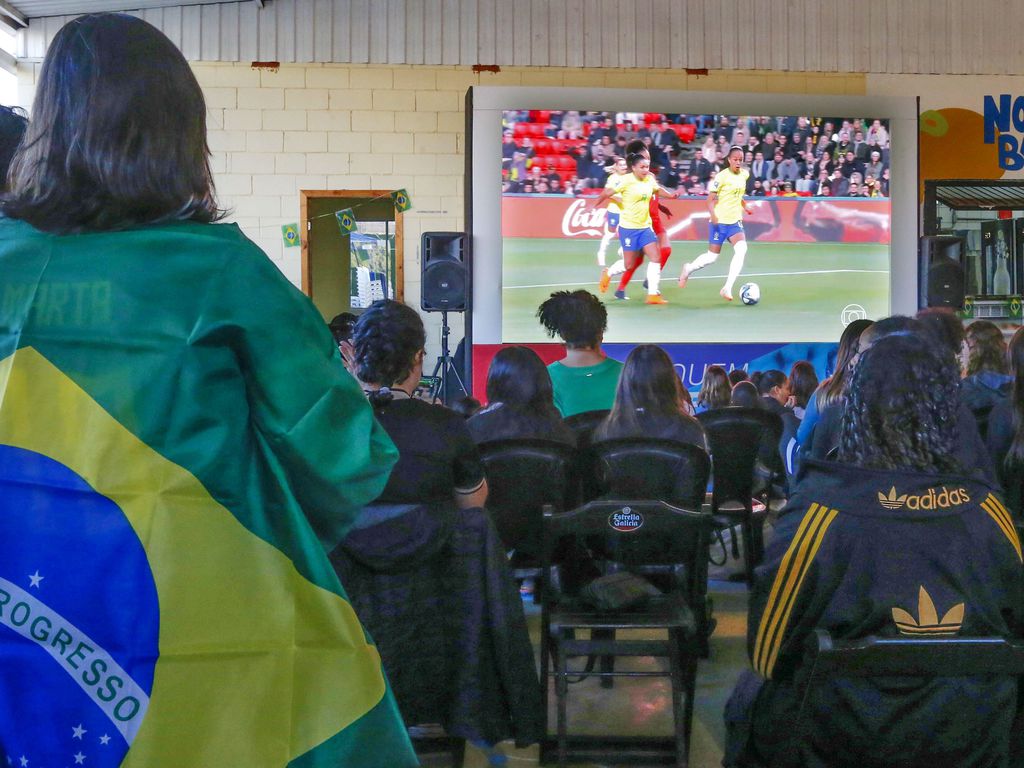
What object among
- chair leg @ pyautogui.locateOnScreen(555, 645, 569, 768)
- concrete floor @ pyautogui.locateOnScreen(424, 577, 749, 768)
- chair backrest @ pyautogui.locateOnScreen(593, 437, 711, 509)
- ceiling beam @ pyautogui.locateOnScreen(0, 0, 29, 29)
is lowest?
concrete floor @ pyautogui.locateOnScreen(424, 577, 749, 768)

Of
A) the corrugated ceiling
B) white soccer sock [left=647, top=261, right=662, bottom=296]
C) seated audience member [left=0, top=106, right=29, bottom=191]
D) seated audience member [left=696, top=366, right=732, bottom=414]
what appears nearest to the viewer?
seated audience member [left=0, top=106, right=29, bottom=191]

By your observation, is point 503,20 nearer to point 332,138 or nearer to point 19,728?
point 332,138

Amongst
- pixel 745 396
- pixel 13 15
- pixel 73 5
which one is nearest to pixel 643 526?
pixel 745 396

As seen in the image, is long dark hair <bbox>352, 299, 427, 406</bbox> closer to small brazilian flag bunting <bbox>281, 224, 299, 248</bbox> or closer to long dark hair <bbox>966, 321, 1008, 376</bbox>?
long dark hair <bbox>966, 321, 1008, 376</bbox>

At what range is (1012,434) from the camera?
3.12m

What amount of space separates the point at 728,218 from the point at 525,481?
5699mm

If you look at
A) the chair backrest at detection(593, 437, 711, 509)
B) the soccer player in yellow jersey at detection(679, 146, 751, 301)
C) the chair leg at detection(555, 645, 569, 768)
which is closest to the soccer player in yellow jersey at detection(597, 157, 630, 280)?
the soccer player in yellow jersey at detection(679, 146, 751, 301)

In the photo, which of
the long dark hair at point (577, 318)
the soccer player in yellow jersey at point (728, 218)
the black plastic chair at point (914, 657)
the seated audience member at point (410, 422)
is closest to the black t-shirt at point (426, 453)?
the seated audience member at point (410, 422)

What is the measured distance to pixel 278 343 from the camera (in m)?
1.07

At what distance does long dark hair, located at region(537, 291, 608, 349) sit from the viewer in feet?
13.3

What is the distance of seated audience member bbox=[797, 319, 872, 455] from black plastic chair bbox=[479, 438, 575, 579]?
2.61 feet

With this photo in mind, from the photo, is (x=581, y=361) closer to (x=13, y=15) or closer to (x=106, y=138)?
(x=106, y=138)

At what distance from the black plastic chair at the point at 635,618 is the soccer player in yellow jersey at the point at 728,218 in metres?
5.82

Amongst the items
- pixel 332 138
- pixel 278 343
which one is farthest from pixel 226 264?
pixel 332 138
